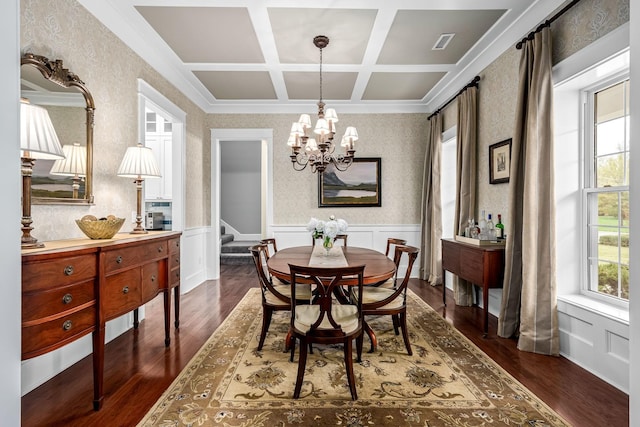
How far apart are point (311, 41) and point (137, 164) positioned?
213 cm

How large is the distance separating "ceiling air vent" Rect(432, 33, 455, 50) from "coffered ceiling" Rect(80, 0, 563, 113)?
0.03 metres

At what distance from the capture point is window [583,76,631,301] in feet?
8.00

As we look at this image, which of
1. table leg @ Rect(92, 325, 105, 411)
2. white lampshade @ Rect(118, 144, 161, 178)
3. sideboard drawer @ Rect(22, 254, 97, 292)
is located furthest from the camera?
white lampshade @ Rect(118, 144, 161, 178)

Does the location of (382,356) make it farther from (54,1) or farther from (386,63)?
(54,1)

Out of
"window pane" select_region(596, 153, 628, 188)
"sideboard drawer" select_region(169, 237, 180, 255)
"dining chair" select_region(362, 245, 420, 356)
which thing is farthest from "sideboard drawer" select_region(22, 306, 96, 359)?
"window pane" select_region(596, 153, 628, 188)

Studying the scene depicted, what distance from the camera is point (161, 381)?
2283mm

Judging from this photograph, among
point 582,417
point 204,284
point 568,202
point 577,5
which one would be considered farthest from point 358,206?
point 582,417

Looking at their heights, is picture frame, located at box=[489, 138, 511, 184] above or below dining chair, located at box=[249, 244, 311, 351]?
above

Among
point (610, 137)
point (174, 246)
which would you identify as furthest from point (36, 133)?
point (610, 137)

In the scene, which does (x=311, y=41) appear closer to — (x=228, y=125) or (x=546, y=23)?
Result: (x=546, y=23)

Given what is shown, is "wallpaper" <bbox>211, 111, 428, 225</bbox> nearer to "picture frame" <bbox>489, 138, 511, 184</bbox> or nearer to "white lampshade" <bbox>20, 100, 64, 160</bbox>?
"picture frame" <bbox>489, 138, 511, 184</bbox>

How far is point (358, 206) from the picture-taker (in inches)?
221

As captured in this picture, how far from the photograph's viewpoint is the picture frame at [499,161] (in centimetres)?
334

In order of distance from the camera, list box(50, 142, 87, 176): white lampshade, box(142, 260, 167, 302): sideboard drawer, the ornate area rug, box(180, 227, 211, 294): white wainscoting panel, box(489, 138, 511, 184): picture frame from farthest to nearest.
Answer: box(180, 227, 211, 294): white wainscoting panel
box(489, 138, 511, 184): picture frame
box(142, 260, 167, 302): sideboard drawer
box(50, 142, 87, 176): white lampshade
the ornate area rug
